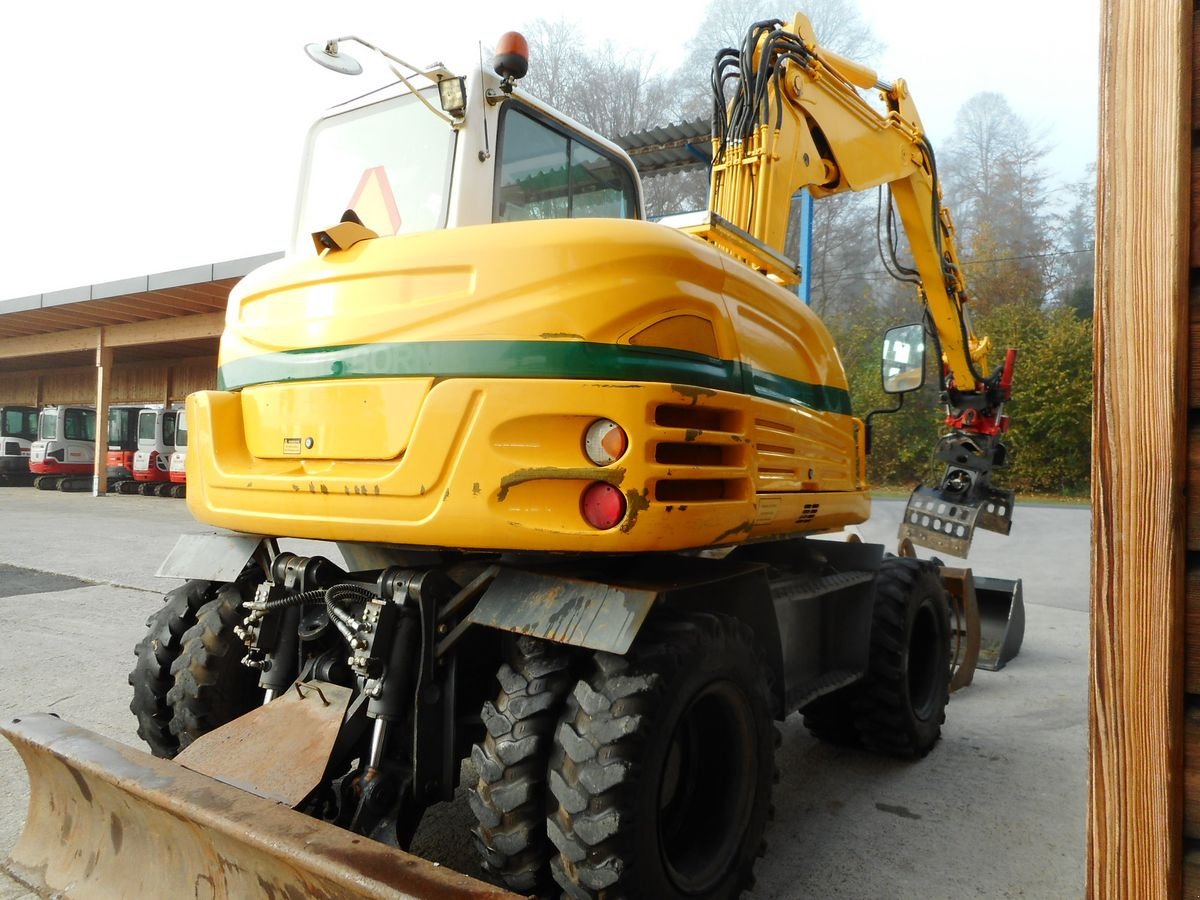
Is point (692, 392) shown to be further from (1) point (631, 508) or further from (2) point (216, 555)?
(2) point (216, 555)

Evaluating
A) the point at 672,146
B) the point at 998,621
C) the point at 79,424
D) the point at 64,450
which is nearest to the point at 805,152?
the point at 998,621

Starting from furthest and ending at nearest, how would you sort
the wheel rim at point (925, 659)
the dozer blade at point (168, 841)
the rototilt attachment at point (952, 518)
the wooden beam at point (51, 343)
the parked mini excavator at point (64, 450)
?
the parked mini excavator at point (64, 450) < the wooden beam at point (51, 343) < the rototilt attachment at point (952, 518) < the wheel rim at point (925, 659) < the dozer blade at point (168, 841)

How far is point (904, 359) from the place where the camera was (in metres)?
4.18

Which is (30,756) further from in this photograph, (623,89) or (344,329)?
(623,89)

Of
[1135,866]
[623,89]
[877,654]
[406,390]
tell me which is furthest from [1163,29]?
[623,89]

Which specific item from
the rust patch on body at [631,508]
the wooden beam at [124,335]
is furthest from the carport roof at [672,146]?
the wooden beam at [124,335]

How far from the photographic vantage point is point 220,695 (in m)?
3.17

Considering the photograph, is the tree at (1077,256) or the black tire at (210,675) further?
the tree at (1077,256)

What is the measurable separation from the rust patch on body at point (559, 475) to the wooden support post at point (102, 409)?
1936 cm

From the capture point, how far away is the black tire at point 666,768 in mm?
2193

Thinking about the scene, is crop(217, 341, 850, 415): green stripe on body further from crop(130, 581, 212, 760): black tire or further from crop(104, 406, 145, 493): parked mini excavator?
crop(104, 406, 145, 493): parked mini excavator

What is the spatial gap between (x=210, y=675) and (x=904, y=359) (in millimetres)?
3438

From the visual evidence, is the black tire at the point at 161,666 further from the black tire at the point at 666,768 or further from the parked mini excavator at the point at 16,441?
the parked mini excavator at the point at 16,441

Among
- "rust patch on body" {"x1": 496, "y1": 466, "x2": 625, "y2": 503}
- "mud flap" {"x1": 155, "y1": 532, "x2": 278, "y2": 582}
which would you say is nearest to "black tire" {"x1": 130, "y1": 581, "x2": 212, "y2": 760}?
"mud flap" {"x1": 155, "y1": 532, "x2": 278, "y2": 582}
